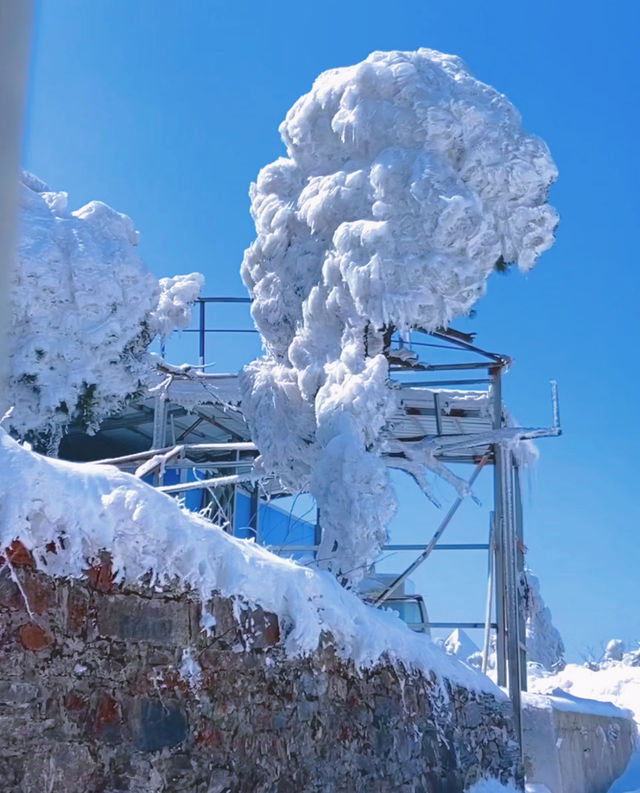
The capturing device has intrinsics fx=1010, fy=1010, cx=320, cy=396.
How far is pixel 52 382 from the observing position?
11586mm

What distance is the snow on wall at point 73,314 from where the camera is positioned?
446 inches

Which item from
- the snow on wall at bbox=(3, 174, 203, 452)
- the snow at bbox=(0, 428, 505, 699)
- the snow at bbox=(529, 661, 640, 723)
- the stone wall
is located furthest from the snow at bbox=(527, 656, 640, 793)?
the snow at bbox=(0, 428, 505, 699)

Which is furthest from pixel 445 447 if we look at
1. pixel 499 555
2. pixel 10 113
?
pixel 10 113

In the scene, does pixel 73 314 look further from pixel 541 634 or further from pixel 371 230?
pixel 541 634

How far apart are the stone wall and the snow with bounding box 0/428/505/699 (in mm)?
88

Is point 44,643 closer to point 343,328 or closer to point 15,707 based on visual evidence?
point 15,707

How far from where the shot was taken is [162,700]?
15.4 feet

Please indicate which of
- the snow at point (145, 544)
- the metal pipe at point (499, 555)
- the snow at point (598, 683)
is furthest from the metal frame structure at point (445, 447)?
the snow at point (598, 683)

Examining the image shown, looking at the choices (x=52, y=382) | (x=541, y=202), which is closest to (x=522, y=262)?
(x=541, y=202)

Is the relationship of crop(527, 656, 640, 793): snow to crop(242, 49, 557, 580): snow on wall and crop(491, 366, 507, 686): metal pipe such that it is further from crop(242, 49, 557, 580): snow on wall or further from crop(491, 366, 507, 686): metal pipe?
crop(242, 49, 557, 580): snow on wall

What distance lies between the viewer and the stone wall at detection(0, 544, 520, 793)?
165 inches

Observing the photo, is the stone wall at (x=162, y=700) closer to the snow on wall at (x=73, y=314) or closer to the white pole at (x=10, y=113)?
the white pole at (x=10, y=113)

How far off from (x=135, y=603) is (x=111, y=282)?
7500mm

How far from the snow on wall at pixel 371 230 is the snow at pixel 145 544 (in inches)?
135
